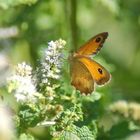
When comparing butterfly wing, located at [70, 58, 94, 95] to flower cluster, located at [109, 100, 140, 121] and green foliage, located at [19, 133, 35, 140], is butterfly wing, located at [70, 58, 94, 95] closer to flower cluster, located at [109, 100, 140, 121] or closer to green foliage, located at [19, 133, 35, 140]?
green foliage, located at [19, 133, 35, 140]

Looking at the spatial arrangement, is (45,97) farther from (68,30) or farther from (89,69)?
(68,30)

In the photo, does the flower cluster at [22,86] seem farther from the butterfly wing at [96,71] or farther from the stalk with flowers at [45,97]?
the butterfly wing at [96,71]

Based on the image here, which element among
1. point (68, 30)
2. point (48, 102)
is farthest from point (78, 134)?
point (68, 30)

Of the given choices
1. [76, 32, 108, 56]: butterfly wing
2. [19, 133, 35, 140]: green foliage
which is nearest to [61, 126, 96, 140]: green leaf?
[19, 133, 35, 140]: green foliage

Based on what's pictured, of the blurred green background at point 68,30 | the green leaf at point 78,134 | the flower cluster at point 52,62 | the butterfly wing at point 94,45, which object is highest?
the blurred green background at point 68,30

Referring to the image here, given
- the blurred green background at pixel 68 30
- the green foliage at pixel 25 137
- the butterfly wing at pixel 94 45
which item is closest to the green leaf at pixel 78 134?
the green foliage at pixel 25 137

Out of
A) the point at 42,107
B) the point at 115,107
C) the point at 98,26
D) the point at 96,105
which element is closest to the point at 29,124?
the point at 42,107

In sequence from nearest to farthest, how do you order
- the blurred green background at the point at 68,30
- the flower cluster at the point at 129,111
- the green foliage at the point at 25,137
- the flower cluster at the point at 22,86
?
the flower cluster at the point at 22,86
the green foliage at the point at 25,137
the flower cluster at the point at 129,111
the blurred green background at the point at 68,30
